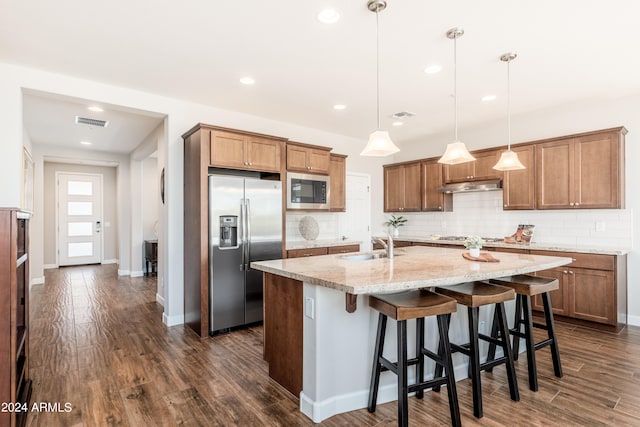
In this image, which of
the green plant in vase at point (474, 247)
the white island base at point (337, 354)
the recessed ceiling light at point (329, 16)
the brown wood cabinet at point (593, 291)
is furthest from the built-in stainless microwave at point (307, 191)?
the brown wood cabinet at point (593, 291)

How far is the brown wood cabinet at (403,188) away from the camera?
19.5 ft

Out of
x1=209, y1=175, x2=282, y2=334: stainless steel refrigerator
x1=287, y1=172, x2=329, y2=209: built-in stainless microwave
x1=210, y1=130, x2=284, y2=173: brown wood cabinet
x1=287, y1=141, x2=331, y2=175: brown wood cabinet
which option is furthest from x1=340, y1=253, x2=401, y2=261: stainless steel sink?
→ x1=287, y1=141, x2=331, y2=175: brown wood cabinet

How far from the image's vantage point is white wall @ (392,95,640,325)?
3973mm

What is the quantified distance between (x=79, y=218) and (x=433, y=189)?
870 centimetres

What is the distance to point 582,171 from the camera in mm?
4082

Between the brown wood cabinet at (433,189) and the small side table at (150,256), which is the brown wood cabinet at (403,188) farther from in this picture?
the small side table at (150,256)

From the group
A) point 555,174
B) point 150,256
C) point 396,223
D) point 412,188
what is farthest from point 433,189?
point 150,256

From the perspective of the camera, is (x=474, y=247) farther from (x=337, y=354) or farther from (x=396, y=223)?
(x=396, y=223)

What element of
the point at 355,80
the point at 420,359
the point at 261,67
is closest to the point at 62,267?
the point at 261,67

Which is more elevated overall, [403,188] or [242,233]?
[403,188]

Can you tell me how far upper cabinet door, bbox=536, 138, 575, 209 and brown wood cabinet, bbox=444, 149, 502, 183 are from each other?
22.0 inches

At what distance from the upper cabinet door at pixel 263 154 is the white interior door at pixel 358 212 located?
2.11 meters

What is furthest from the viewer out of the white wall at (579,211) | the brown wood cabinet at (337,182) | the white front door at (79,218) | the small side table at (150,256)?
the white front door at (79,218)

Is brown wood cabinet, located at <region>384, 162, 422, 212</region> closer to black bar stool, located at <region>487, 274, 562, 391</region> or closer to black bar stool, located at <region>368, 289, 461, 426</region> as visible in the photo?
black bar stool, located at <region>487, 274, 562, 391</region>
